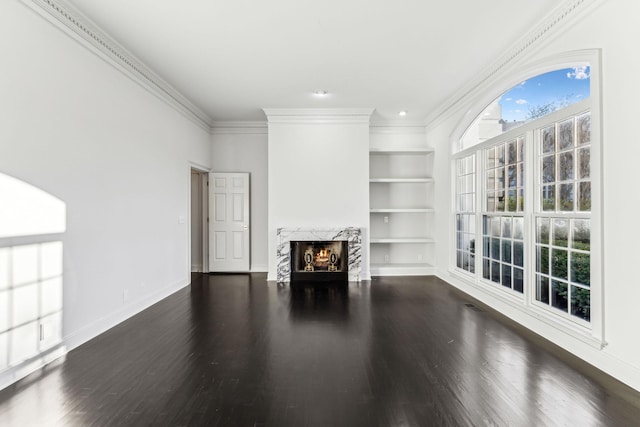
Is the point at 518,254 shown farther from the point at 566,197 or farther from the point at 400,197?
the point at 400,197

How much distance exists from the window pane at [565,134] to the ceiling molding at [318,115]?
321 centimetres

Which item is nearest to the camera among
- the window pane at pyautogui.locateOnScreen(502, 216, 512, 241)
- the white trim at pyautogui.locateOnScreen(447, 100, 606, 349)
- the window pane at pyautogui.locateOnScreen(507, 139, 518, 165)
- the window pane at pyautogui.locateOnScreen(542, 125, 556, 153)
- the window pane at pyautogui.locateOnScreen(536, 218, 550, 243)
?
the white trim at pyautogui.locateOnScreen(447, 100, 606, 349)

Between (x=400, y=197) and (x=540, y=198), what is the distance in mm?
3401

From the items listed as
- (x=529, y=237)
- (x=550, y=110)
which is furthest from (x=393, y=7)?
(x=529, y=237)

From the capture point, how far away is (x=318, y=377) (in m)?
2.54

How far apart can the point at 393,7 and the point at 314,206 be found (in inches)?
142

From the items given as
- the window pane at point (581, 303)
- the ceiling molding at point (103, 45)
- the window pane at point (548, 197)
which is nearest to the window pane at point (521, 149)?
the window pane at point (548, 197)

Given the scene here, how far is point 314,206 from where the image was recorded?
6031 mm

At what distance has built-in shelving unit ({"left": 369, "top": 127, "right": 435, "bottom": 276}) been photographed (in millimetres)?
6785

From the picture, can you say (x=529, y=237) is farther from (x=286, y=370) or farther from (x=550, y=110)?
(x=286, y=370)

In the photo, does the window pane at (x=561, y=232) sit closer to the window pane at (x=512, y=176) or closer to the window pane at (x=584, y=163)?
the window pane at (x=584, y=163)

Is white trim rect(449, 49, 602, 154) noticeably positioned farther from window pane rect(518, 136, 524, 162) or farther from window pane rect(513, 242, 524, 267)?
window pane rect(513, 242, 524, 267)

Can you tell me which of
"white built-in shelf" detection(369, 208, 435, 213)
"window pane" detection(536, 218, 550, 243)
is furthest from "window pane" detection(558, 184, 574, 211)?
"white built-in shelf" detection(369, 208, 435, 213)

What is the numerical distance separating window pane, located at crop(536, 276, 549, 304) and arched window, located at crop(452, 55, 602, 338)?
0.01 m
